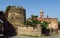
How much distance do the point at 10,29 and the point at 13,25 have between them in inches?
39.1

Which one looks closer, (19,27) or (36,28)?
(36,28)

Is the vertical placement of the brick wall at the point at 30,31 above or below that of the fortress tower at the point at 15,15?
below

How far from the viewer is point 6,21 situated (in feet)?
122

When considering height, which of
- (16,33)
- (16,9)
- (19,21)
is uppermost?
(16,9)

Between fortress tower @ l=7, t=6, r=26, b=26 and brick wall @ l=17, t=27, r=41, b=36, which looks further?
fortress tower @ l=7, t=6, r=26, b=26

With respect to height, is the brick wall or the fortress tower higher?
the fortress tower

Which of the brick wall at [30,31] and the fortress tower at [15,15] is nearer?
the brick wall at [30,31]

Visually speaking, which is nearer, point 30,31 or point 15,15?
point 30,31

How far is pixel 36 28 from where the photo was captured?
3459cm

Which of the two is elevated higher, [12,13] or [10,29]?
[12,13]

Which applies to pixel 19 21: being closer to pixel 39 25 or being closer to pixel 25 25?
pixel 25 25

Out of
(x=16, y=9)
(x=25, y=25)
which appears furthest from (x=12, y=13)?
(x=25, y=25)

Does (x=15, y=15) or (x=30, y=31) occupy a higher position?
(x=15, y=15)

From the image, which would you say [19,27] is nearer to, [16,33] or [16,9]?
[16,33]
